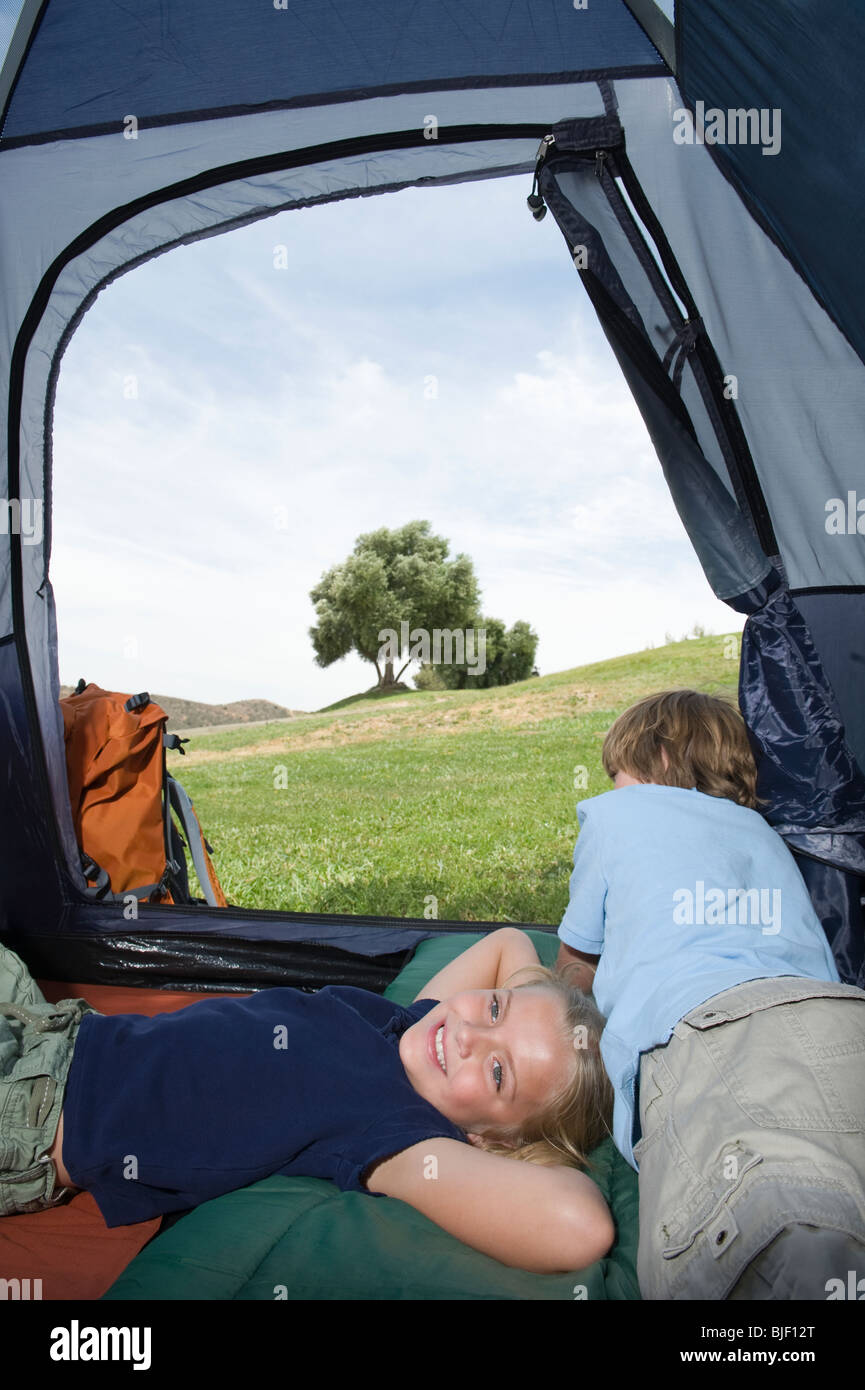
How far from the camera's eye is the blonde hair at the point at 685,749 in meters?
2.08

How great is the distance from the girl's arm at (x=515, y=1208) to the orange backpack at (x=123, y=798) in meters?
2.06

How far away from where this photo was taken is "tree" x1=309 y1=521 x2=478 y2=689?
71.0 ft

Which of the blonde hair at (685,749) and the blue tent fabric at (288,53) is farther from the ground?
the blue tent fabric at (288,53)

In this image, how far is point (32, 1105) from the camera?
1804mm

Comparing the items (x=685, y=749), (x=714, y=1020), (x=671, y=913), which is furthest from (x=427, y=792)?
(x=714, y=1020)

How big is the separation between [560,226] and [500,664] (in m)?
18.9

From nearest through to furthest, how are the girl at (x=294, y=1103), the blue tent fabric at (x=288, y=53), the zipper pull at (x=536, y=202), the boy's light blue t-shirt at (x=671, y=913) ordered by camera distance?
1. the boy's light blue t-shirt at (x=671, y=913)
2. the girl at (x=294, y=1103)
3. the zipper pull at (x=536, y=202)
4. the blue tent fabric at (x=288, y=53)

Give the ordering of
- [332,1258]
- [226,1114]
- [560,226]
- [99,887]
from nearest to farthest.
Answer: [332,1258]
[226,1114]
[560,226]
[99,887]

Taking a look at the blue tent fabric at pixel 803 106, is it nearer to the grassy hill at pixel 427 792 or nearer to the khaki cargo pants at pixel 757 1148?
the grassy hill at pixel 427 792

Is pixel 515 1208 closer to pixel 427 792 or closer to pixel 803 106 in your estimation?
pixel 803 106

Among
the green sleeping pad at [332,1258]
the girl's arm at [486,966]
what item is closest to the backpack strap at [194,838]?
the girl's arm at [486,966]

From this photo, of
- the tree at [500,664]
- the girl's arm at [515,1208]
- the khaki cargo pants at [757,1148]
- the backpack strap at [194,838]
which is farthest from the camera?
the tree at [500,664]

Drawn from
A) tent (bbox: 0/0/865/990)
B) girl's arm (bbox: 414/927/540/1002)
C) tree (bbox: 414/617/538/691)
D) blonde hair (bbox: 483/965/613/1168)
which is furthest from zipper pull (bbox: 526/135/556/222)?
tree (bbox: 414/617/538/691)

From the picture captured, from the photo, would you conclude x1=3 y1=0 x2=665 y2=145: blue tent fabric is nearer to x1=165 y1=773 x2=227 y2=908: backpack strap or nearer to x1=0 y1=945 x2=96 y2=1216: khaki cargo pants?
x1=165 y1=773 x2=227 y2=908: backpack strap
